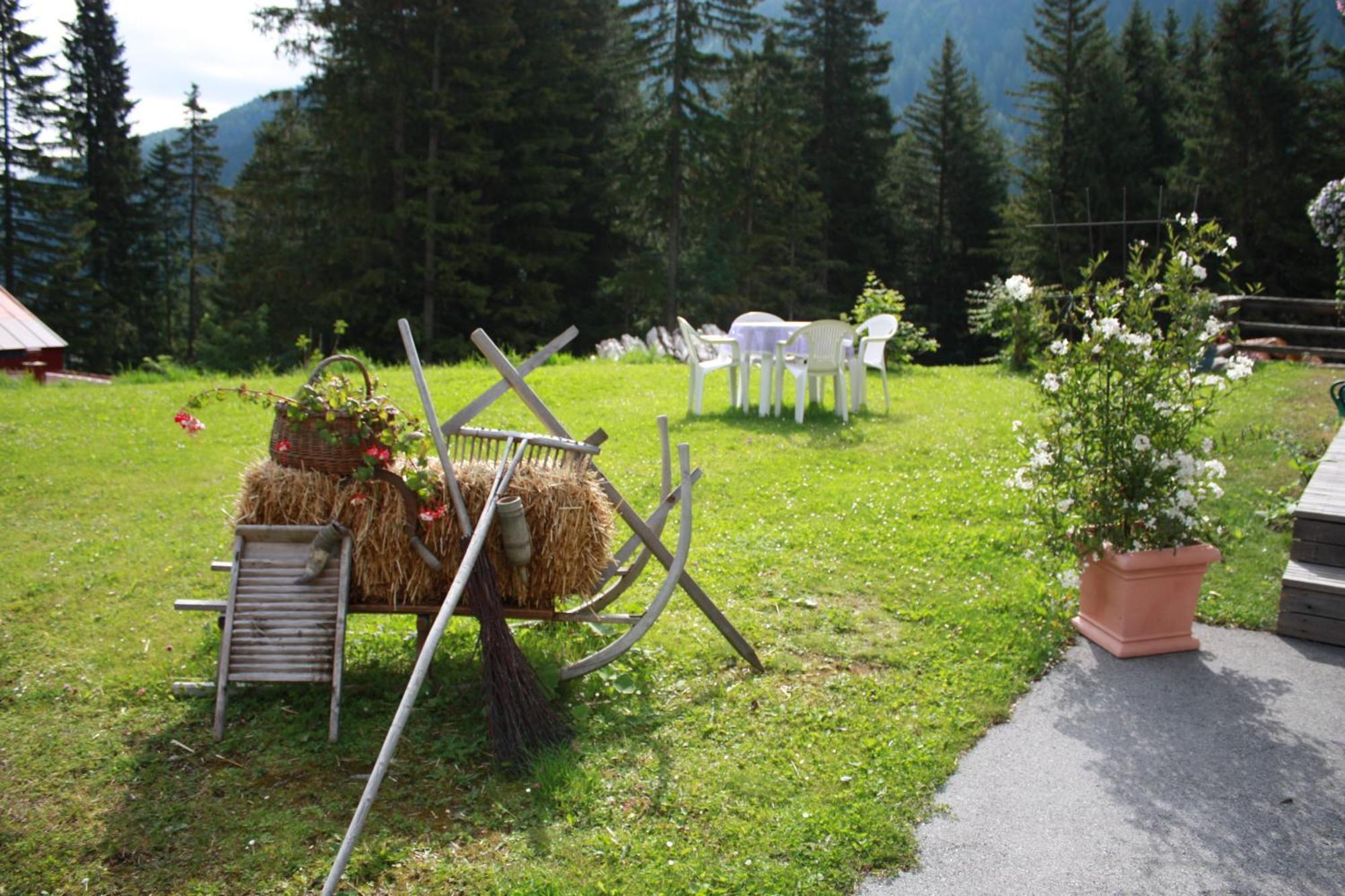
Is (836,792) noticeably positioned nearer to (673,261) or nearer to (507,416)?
(507,416)

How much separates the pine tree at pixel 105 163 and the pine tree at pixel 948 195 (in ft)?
94.3

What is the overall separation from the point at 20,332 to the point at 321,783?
42.1 ft

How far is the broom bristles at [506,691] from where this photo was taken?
332 cm

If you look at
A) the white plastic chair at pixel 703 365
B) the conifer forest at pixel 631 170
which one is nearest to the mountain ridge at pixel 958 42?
the conifer forest at pixel 631 170

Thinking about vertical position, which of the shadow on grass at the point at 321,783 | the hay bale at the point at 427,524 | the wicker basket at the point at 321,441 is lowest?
the shadow on grass at the point at 321,783

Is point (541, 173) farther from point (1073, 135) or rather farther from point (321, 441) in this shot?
point (321, 441)

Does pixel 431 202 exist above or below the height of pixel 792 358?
above

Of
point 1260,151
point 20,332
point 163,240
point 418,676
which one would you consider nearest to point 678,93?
point 1260,151

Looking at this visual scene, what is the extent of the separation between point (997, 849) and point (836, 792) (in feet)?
1.71

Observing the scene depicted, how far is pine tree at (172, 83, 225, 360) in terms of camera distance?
39.1m

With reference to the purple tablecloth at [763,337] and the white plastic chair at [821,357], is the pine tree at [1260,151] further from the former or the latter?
the white plastic chair at [821,357]

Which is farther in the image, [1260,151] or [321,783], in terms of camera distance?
[1260,151]

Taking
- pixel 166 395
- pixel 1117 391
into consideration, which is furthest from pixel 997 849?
pixel 166 395

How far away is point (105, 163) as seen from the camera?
34469 mm
